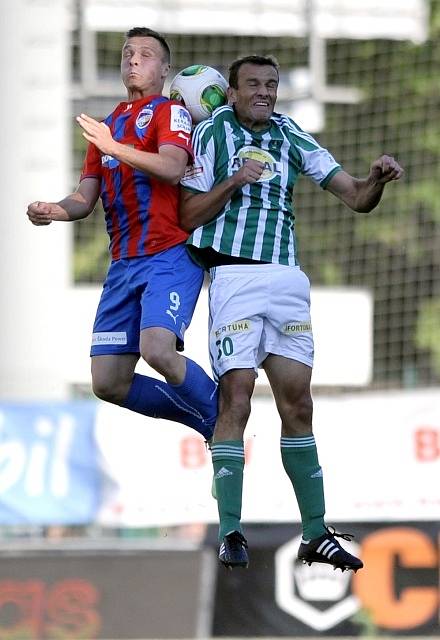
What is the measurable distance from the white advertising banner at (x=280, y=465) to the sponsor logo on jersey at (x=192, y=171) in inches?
224

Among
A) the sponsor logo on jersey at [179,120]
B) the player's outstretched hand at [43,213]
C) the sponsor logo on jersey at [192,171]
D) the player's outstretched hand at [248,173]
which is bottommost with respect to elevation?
the player's outstretched hand at [43,213]

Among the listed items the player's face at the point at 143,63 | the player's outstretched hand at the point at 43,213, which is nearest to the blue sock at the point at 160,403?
the player's outstretched hand at the point at 43,213

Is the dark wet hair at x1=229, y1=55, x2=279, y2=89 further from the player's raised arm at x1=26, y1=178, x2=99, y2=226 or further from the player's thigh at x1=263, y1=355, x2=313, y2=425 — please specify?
the player's thigh at x1=263, y1=355, x2=313, y2=425

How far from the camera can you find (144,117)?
20.8 feet

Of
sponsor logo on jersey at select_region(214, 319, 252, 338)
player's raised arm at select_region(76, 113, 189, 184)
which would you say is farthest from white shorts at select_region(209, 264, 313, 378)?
player's raised arm at select_region(76, 113, 189, 184)

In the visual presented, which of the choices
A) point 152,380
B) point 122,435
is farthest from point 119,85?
point 152,380

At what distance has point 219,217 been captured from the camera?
6336 mm

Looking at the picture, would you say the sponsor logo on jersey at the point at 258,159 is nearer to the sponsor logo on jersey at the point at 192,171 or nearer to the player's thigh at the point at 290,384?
the sponsor logo on jersey at the point at 192,171

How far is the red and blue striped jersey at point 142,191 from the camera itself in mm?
6316

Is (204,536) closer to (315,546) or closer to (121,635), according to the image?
(121,635)

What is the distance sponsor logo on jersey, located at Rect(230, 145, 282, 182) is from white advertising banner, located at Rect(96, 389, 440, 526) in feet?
18.6

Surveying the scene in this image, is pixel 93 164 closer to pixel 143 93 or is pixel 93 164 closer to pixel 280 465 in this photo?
pixel 143 93

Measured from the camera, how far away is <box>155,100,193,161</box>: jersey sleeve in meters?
6.18

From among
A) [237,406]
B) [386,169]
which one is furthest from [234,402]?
[386,169]
